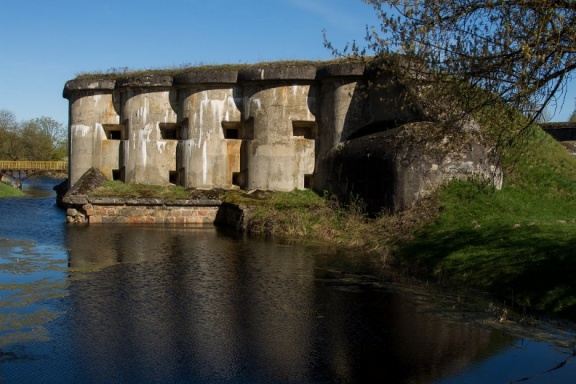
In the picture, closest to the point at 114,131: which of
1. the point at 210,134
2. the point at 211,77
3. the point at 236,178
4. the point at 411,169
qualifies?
the point at 210,134

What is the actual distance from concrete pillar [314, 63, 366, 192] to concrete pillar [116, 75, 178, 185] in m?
5.76

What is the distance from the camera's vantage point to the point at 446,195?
1499 centimetres

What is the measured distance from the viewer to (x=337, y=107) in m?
20.9

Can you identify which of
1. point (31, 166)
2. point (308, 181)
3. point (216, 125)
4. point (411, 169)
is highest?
point (216, 125)

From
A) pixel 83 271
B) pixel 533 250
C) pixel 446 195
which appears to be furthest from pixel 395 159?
pixel 83 271

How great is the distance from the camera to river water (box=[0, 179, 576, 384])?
251 inches

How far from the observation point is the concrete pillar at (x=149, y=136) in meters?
23.4

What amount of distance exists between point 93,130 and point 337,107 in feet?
32.0

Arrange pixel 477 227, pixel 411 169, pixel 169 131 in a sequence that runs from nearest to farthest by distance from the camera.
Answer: pixel 477 227
pixel 411 169
pixel 169 131

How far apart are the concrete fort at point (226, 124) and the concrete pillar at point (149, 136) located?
37mm

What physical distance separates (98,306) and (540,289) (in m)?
6.32

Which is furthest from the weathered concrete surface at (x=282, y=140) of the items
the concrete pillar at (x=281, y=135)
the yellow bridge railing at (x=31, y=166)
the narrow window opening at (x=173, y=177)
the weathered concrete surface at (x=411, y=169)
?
the yellow bridge railing at (x=31, y=166)

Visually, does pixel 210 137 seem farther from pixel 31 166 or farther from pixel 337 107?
pixel 31 166

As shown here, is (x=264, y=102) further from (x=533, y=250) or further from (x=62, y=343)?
(x=62, y=343)
